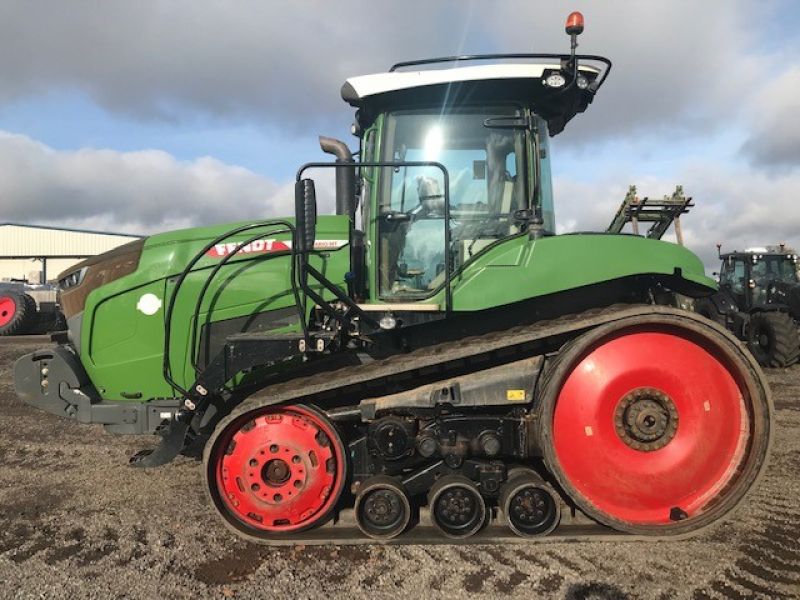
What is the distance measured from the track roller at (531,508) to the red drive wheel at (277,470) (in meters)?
1.07

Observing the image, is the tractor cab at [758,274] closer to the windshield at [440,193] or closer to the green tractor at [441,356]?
the green tractor at [441,356]

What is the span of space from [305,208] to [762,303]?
1320cm

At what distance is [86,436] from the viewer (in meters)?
6.39

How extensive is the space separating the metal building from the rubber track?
4139cm

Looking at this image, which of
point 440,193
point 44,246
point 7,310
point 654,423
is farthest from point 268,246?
point 44,246

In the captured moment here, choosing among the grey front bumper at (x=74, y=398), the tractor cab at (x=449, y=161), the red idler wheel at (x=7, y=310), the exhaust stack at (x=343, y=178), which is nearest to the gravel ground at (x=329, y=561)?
the grey front bumper at (x=74, y=398)

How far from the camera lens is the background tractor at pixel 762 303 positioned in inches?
430

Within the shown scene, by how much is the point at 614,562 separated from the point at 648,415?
897 millimetres

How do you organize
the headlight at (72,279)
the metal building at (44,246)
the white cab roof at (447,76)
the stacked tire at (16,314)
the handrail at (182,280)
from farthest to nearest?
the metal building at (44,246) → the stacked tire at (16,314) → the headlight at (72,279) → the handrail at (182,280) → the white cab roof at (447,76)

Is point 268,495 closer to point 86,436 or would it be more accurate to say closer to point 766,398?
point 766,398

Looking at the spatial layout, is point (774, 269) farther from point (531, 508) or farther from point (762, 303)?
point (531, 508)

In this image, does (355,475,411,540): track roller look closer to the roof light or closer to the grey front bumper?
the grey front bumper

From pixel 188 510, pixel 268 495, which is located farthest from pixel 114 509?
pixel 268 495

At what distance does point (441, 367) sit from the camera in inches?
145
